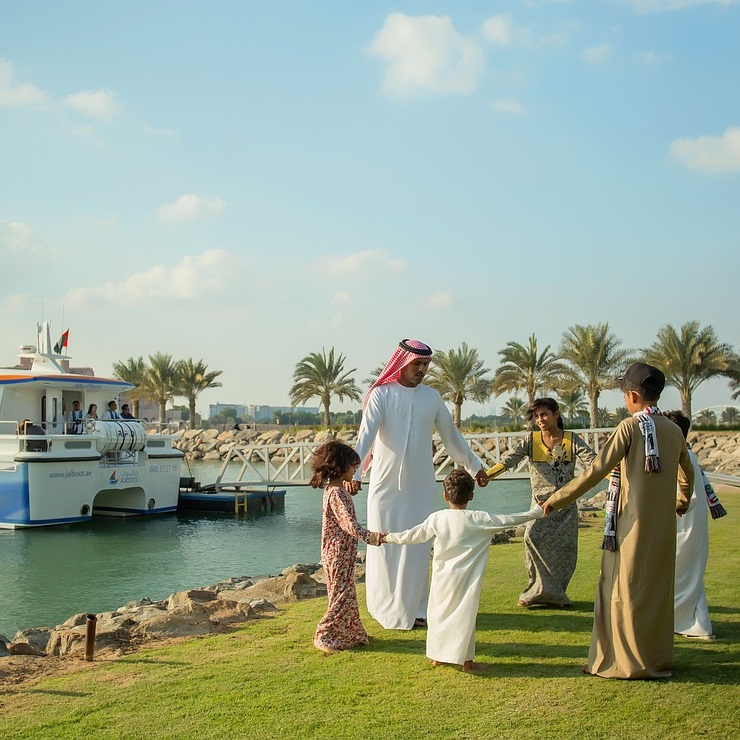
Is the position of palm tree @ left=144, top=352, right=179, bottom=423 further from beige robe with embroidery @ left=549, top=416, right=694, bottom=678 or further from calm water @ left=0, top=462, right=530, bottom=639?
beige robe with embroidery @ left=549, top=416, right=694, bottom=678

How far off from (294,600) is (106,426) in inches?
597

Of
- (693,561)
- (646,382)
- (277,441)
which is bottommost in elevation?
(277,441)

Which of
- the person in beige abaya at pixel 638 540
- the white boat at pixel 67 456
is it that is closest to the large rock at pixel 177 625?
the person in beige abaya at pixel 638 540

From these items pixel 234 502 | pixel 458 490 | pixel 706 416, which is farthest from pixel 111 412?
pixel 706 416

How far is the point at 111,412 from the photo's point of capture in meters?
23.5

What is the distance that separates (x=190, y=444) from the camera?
56.7 m

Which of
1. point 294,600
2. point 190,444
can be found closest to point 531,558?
point 294,600

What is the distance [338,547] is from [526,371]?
34771 millimetres

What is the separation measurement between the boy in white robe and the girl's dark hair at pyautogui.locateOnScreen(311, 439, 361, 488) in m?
0.52

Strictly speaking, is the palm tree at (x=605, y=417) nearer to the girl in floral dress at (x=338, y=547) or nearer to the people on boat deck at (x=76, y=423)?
the people on boat deck at (x=76, y=423)

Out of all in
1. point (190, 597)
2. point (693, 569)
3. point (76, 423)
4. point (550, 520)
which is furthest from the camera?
point (76, 423)

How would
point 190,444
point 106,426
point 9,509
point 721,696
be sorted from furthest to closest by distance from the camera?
point 190,444, point 106,426, point 9,509, point 721,696

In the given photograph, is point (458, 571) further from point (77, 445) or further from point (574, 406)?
point (574, 406)

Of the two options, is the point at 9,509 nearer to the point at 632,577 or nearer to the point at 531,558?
the point at 531,558
